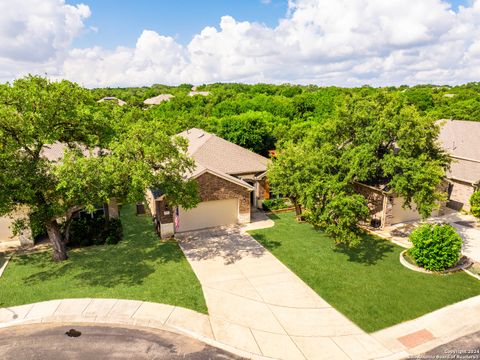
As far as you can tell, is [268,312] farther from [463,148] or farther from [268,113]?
[268,113]

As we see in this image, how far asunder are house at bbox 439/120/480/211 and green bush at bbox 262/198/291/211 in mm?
13905

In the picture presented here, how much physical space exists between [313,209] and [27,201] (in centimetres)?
1664

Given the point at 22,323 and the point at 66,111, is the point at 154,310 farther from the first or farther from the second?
the point at 66,111

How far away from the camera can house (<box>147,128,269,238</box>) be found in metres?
25.2

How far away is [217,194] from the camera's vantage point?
1044 inches

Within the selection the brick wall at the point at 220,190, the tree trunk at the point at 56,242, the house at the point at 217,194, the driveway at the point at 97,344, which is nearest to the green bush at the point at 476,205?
the house at the point at 217,194

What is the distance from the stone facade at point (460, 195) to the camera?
3024 cm

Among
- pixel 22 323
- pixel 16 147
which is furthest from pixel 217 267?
pixel 16 147

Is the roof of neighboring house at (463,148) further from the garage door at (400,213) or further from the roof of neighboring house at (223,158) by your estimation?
the roof of neighboring house at (223,158)

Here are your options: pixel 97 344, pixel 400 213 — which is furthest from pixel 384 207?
pixel 97 344

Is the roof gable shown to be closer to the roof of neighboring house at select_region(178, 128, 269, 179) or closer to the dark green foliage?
the roof of neighboring house at select_region(178, 128, 269, 179)

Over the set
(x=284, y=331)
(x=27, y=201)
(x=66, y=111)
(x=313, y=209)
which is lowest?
(x=284, y=331)

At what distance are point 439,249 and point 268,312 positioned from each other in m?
10.8

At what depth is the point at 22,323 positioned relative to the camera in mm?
15375
